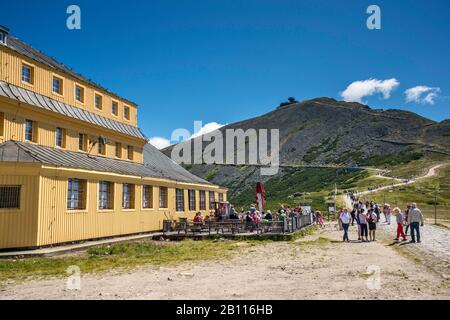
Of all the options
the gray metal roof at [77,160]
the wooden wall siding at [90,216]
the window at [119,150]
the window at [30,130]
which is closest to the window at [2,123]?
the gray metal roof at [77,160]

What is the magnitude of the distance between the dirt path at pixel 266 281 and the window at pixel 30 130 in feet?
37.1

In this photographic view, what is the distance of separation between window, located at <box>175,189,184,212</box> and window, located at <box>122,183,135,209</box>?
5767mm

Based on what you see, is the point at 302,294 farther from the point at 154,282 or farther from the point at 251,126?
the point at 251,126

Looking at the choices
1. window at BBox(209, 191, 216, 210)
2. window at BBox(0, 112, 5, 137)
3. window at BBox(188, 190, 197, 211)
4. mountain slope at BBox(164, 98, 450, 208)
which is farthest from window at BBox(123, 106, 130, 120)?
mountain slope at BBox(164, 98, 450, 208)

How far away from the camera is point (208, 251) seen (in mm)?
18594

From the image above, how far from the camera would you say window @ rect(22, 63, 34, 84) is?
69.6ft

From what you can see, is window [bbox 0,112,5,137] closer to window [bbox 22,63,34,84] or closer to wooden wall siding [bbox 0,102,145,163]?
wooden wall siding [bbox 0,102,145,163]

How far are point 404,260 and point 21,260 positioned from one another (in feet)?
45.4

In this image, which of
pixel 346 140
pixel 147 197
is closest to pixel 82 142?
pixel 147 197

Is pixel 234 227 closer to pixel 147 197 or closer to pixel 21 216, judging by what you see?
pixel 147 197

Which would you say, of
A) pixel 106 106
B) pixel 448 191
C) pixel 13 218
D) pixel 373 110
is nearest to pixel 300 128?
pixel 373 110

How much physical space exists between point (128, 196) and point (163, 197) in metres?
4.28

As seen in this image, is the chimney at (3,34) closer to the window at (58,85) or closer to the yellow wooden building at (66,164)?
the yellow wooden building at (66,164)

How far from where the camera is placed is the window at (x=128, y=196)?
24.4 m
